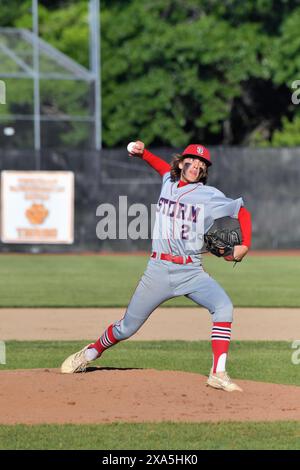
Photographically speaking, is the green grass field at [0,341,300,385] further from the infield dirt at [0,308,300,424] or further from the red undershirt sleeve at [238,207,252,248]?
the red undershirt sleeve at [238,207,252,248]

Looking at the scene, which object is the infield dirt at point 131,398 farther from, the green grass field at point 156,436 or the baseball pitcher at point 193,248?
the baseball pitcher at point 193,248

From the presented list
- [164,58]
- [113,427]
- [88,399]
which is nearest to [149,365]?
[88,399]

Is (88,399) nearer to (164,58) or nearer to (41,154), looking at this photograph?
(41,154)

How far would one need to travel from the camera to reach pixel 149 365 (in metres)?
9.86

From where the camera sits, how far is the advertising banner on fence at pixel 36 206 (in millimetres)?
24188

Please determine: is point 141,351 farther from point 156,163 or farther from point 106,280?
point 106,280

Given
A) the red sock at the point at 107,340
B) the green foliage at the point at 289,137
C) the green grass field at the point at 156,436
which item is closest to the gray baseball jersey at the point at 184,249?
the red sock at the point at 107,340

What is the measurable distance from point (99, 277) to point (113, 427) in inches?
495

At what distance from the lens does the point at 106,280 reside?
1891 centimetres

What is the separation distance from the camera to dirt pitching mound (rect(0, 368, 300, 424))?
7.32m

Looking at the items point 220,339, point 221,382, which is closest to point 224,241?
point 220,339

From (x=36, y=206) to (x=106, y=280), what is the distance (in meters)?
5.68

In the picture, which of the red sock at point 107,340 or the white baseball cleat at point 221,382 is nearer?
the white baseball cleat at point 221,382

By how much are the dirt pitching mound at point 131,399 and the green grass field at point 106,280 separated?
20.6 feet
